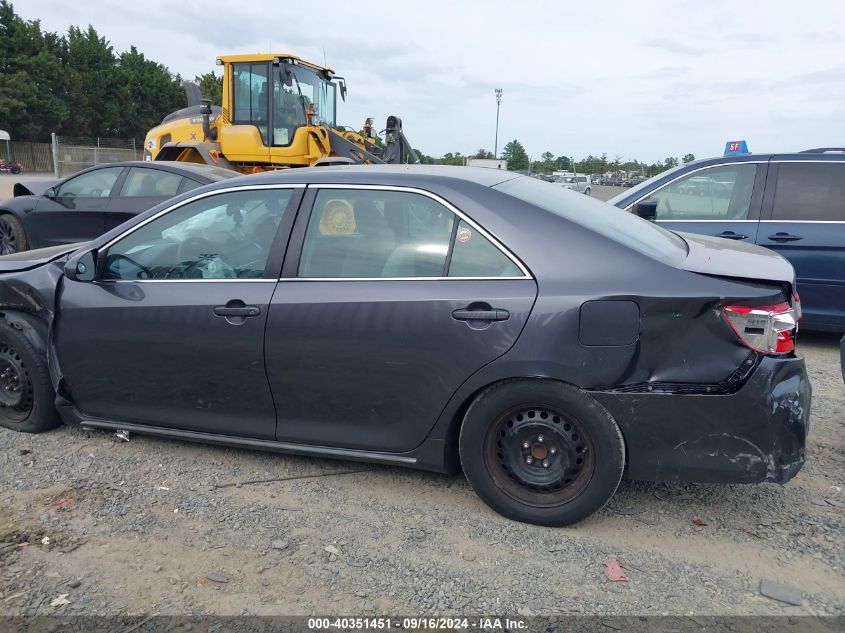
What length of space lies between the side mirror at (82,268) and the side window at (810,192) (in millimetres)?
5517

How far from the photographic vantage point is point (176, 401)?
11.9 ft

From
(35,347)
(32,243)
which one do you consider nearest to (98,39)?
(32,243)

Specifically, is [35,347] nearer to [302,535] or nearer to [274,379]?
[274,379]

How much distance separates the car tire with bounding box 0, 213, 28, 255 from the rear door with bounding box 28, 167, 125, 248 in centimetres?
11

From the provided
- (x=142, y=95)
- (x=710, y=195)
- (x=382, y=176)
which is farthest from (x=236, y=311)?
(x=142, y=95)

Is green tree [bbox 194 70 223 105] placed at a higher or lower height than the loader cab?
higher

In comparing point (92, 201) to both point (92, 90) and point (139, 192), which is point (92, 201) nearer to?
point (139, 192)

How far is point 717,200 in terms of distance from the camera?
634 cm

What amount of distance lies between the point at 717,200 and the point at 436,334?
4363mm

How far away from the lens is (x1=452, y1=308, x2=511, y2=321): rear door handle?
3000 millimetres

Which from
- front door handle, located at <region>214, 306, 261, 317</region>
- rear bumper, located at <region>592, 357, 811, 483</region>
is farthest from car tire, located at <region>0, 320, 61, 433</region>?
rear bumper, located at <region>592, 357, 811, 483</region>

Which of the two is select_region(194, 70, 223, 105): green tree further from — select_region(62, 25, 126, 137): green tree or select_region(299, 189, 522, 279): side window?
select_region(299, 189, 522, 279): side window

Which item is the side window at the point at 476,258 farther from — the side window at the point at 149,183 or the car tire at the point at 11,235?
the car tire at the point at 11,235

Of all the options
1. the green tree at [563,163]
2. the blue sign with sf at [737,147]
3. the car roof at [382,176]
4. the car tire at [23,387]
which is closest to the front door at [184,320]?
the car roof at [382,176]
